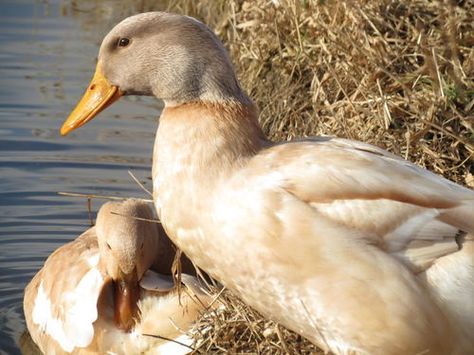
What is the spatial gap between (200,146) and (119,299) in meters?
1.56

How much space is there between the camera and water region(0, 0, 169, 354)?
7402 mm

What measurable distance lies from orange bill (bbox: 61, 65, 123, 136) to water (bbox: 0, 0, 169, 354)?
188 cm

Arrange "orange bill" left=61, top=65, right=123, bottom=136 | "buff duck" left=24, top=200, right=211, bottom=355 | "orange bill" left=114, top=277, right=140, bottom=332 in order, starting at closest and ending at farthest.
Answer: "orange bill" left=61, top=65, right=123, bottom=136, "buff duck" left=24, top=200, right=211, bottom=355, "orange bill" left=114, top=277, right=140, bottom=332

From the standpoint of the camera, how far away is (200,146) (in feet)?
14.4

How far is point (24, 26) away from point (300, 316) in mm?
7358

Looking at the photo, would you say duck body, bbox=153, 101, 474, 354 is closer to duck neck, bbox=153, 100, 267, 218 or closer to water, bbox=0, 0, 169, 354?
duck neck, bbox=153, 100, 267, 218

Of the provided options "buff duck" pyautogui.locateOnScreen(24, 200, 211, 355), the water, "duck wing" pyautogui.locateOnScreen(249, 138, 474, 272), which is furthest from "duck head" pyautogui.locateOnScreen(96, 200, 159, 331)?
"duck wing" pyautogui.locateOnScreen(249, 138, 474, 272)

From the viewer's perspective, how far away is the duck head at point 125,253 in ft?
18.5

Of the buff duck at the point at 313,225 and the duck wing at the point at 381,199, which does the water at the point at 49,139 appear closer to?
the buff duck at the point at 313,225

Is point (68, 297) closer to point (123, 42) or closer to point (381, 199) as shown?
point (123, 42)

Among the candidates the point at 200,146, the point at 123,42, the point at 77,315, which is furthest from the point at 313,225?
the point at 77,315

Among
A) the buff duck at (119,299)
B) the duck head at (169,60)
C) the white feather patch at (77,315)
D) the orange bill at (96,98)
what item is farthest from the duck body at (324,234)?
the white feather patch at (77,315)

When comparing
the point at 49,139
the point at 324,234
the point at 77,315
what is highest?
the point at 324,234

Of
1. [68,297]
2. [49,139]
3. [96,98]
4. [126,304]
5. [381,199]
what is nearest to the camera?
[381,199]
